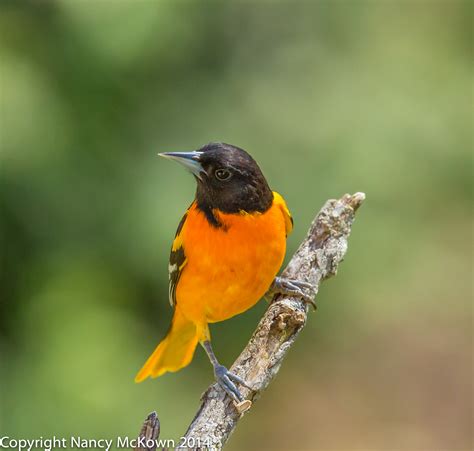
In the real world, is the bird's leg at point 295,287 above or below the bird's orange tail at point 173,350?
above

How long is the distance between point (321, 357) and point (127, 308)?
2.27 metres

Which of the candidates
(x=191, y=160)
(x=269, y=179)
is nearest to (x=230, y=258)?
(x=191, y=160)

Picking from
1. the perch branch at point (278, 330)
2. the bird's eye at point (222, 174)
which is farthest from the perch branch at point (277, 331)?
the bird's eye at point (222, 174)

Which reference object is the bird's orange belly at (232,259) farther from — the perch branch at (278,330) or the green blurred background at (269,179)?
the green blurred background at (269,179)

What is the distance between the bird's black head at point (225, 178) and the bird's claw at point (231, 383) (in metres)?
0.86

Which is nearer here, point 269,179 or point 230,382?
point 230,382

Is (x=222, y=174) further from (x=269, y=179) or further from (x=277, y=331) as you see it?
(x=269, y=179)

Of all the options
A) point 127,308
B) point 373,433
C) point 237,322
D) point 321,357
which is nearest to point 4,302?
point 127,308

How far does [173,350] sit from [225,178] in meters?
1.46

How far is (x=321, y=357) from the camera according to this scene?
737 centimetres

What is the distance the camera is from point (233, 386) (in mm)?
3625

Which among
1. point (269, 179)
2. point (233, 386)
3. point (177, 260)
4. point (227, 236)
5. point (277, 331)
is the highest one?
point (269, 179)

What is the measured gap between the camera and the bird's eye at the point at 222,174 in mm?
3885

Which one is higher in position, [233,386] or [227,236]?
[227,236]
